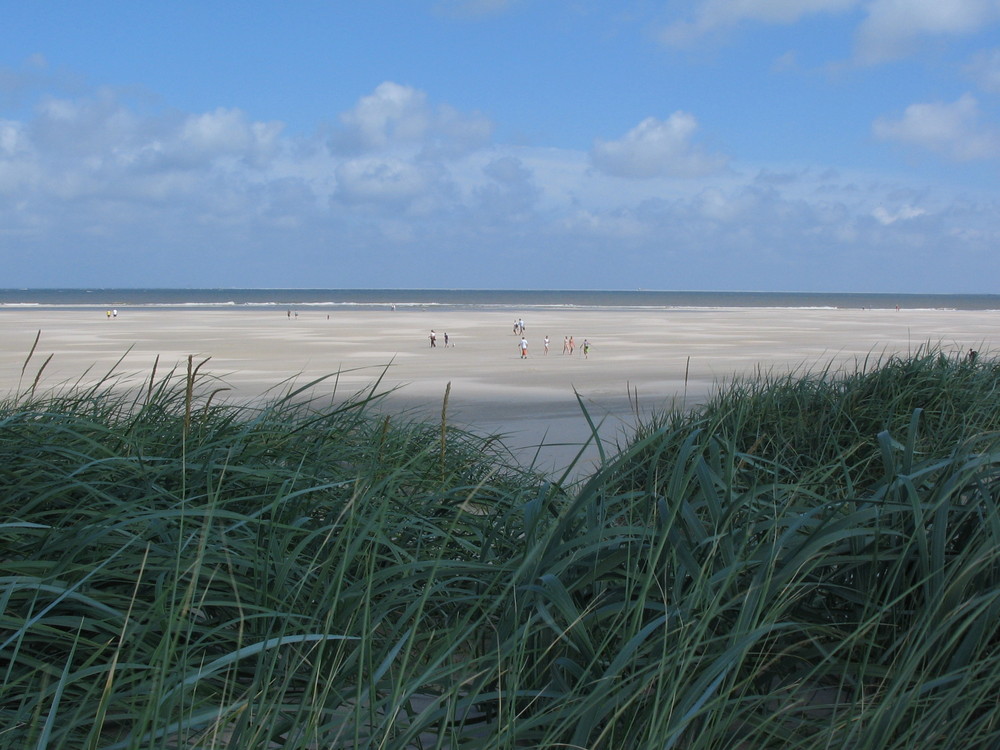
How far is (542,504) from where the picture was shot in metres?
2.35

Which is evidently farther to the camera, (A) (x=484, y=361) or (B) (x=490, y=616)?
(A) (x=484, y=361)

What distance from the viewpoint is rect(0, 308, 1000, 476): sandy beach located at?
521 inches

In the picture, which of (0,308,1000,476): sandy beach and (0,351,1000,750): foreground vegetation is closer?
(0,351,1000,750): foreground vegetation

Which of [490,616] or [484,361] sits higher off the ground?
[490,616]

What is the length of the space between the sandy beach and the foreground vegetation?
2.62 metres

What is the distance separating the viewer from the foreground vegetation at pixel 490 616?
1.73 meters

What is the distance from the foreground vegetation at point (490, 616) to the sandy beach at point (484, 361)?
2.62 meters

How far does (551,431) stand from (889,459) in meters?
9.44

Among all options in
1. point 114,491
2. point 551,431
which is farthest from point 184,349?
point 114,491

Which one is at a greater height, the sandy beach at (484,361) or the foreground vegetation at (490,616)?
the foreground vegetation at (490,616)

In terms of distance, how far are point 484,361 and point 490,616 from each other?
22.9 meters

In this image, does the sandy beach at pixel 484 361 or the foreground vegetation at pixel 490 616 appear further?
the sandy beach at pixel 484 361

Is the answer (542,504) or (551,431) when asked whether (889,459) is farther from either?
(551,431)

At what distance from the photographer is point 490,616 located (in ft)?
7.48
